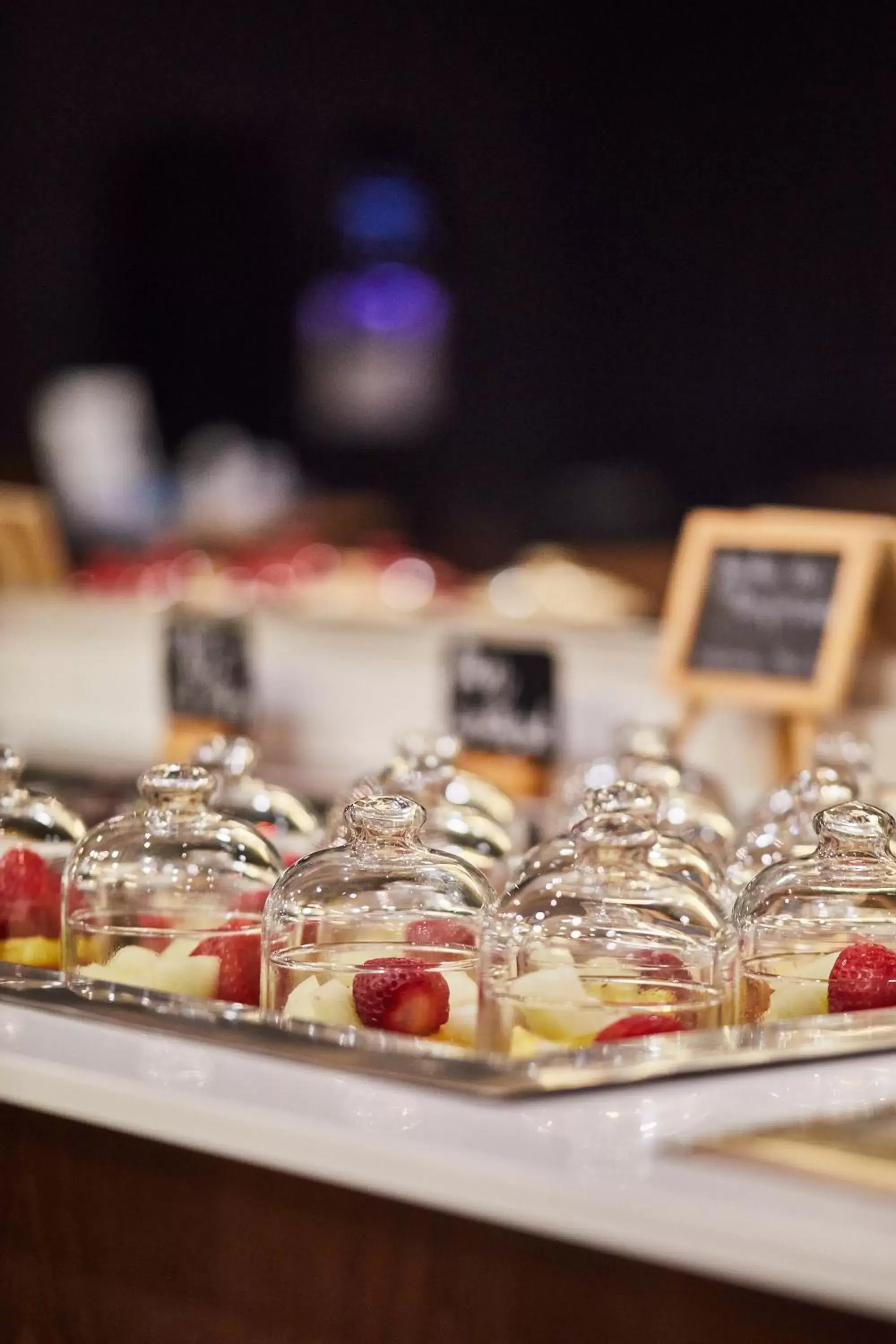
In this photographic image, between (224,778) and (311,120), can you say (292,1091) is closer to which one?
(224,778)

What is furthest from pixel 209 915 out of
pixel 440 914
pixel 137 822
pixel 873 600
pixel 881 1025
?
pixel 873 600

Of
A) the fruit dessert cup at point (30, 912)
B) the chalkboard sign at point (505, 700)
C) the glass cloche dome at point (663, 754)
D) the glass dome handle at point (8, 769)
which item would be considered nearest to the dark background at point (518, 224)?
the chalkboard sign at point (505, 700)

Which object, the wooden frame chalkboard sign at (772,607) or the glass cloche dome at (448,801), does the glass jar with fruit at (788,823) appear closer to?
the glass cloche dome at (448,801)

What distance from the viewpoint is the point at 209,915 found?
1.47 m

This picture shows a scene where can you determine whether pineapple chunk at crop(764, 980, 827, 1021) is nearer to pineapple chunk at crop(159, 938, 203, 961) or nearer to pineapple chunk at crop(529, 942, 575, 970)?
pineapple chunk at crop(529, 942, 575, 970)

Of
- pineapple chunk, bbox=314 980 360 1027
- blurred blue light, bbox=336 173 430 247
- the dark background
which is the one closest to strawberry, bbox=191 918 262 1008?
pineapple chunk, bbox=314 980 360 1027

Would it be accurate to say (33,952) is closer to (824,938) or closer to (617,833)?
(617,833)

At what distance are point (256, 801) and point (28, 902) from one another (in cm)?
30

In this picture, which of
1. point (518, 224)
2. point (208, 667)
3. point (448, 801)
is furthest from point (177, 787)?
point (518, 224)

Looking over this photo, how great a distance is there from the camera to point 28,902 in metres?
1.59

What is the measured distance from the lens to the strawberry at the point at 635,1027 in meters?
1.28

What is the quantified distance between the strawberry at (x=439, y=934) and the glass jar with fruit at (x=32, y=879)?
0.33 m

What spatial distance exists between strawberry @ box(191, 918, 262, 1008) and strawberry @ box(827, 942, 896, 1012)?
40 cm

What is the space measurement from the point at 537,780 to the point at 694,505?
5076mm
